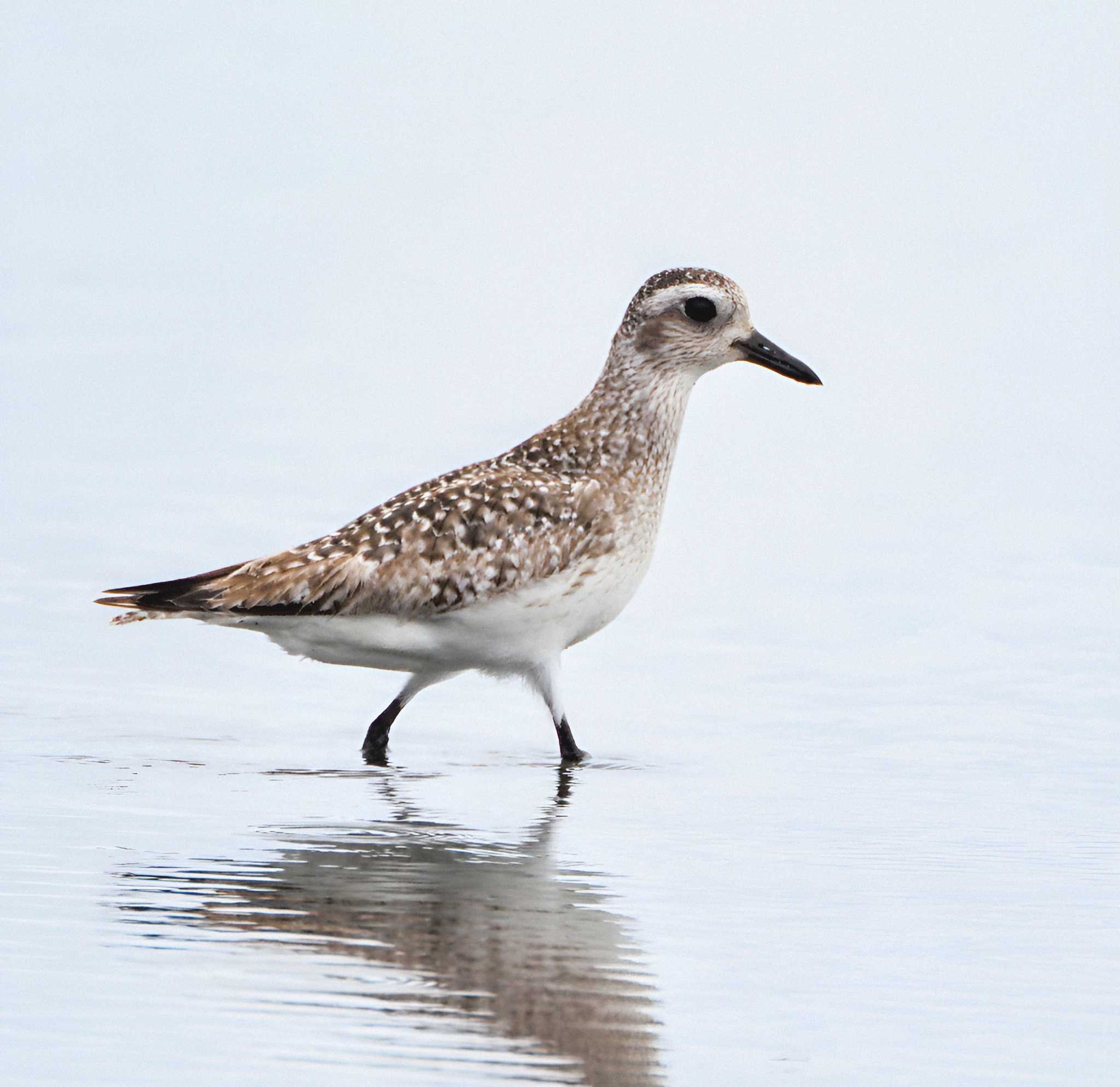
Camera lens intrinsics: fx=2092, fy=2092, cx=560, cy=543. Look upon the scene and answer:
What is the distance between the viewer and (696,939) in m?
8.16

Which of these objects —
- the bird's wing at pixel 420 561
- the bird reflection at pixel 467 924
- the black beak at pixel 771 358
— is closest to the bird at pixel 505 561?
the bird's wing at pixel 420 561

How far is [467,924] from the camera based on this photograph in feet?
26.8

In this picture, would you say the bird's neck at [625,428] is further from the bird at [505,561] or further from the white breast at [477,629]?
the white breast at [477,629]

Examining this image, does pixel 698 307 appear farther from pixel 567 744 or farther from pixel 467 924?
pixel 467 924

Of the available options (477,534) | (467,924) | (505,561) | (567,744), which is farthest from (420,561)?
(467,924)

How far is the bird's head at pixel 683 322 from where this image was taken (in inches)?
494

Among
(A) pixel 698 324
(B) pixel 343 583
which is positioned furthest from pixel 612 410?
(B) pixel 343 583

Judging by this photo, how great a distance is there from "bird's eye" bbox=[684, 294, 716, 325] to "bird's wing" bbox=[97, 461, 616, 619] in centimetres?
142

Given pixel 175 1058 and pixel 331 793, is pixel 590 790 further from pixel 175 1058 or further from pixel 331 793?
pixel 175 1058

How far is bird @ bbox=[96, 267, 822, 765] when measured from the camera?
11375mm

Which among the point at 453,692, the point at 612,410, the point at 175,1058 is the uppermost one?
the point at 612,410

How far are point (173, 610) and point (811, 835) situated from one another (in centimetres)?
365

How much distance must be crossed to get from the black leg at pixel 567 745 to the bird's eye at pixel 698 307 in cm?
254

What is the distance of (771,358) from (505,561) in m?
2.44
